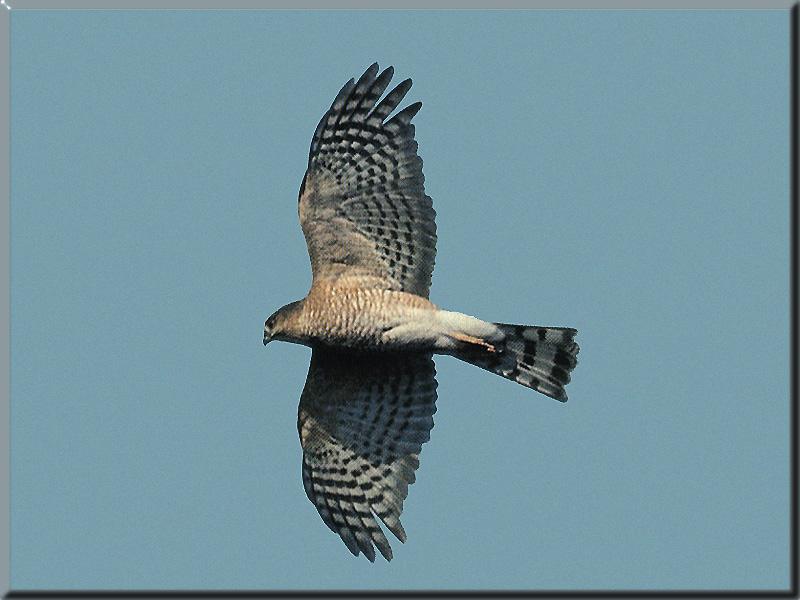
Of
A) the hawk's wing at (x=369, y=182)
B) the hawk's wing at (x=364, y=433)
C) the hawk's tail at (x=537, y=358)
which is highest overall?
the hawk's wing at (x=369, y=182)

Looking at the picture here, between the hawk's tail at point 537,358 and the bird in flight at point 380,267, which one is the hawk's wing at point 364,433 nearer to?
the bird in flight at point 380,267

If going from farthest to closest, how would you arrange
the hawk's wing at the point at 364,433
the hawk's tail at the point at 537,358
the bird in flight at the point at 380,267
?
1. the hawk's wing at the point at 364,433
2. the hawk's tail at the point at 537,358
3. the bird in flight at the point at 380,267

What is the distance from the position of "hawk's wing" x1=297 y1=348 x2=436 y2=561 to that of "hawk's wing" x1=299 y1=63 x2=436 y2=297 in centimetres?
84

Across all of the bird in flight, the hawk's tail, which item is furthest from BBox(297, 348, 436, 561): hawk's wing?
the hawk's tail

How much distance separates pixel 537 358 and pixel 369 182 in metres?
1.68

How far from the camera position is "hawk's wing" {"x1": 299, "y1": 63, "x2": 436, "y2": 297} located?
14.4m

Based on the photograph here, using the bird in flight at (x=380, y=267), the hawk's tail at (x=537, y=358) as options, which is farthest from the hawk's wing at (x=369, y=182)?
the hawk's tail at (x=537, y=358)

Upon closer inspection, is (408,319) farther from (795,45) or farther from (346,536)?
(795,45)

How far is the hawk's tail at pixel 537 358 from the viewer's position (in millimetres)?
14781

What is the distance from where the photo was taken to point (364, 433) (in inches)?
592

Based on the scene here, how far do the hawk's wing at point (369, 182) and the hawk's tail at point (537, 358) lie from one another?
0.83 m

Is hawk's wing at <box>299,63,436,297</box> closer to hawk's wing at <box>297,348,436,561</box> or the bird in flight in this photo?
Answer: the bird in flight

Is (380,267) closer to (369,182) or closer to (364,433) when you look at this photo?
(369,182)

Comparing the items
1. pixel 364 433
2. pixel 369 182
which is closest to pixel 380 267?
pixel 369 182
